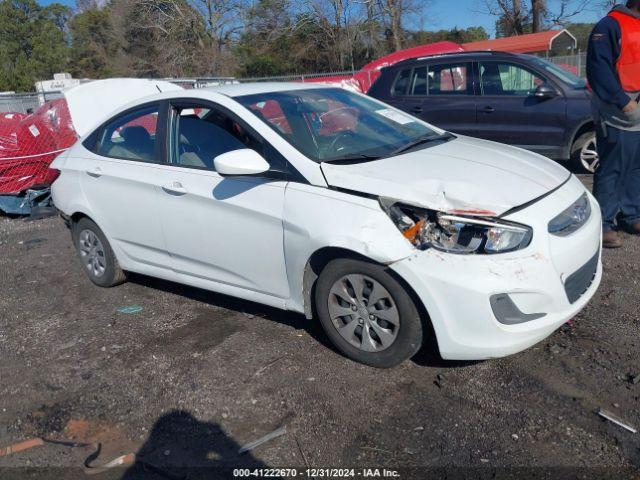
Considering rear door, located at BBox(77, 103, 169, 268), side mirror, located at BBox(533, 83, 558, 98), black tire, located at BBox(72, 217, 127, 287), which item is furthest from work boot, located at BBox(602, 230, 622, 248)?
black tire, located at BBox(72, 217, 127, 287)

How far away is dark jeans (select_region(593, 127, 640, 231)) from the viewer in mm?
5203

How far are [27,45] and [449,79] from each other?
2318 inches

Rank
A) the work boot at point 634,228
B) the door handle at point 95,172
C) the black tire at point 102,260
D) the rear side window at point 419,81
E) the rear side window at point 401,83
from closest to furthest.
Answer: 1. the door handle at point 95,172
2. the black tire at point 102,260
3. the work boot at point 634,228
4. the rear side window at point 419,81
5. the rear side window at point 401,83

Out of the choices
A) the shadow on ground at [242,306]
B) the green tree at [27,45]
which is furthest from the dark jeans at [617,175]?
the green tree at [27,45]

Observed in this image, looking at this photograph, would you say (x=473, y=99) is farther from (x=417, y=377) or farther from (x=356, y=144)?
(x=417, y=377)

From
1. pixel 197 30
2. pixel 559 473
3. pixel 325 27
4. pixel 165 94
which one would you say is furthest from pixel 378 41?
pixel 559 473

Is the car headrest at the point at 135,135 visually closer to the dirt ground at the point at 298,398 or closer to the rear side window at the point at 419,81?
the dirt ground at the point at 298,398

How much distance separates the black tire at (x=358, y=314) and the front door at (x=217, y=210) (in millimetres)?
330

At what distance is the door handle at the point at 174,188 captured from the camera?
4167 mm

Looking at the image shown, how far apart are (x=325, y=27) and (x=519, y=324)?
1492 inches

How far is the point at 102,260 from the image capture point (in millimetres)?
5246

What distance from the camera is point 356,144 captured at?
399 cm

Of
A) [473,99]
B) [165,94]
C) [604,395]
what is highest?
[165,94]

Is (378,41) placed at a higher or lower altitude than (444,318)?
higher
